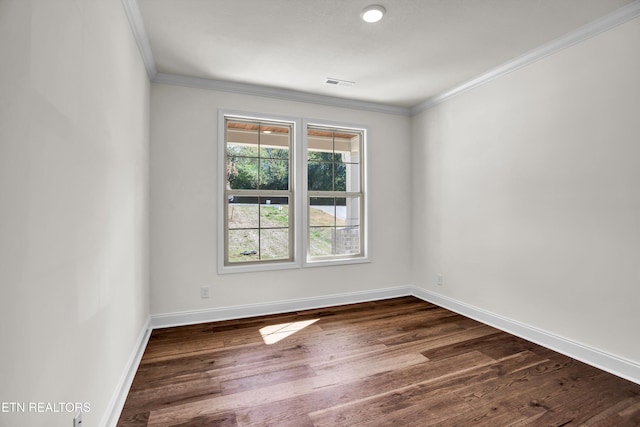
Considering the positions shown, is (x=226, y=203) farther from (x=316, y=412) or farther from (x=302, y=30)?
(x=316, y=412)

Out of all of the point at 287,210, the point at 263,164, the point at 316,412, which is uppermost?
the point at 263,164

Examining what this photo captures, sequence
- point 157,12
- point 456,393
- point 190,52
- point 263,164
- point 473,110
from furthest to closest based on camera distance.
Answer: point 263,164
point 473,110
point 190,52
point 157,12
point 456,393

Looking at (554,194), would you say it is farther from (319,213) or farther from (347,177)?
(319,213)

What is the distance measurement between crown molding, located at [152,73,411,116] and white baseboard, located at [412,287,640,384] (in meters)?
2.56

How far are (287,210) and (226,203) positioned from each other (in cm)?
72

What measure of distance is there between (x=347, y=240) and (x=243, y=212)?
1.42 meters

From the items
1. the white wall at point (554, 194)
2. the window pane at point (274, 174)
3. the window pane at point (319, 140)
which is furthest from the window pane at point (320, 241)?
the white wall at point (554, 194)

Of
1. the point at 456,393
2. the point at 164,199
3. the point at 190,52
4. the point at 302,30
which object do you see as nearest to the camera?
the point at 456,393

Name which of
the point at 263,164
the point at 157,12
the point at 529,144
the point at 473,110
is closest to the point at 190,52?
the point at 157,12

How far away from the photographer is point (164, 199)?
10.5ft

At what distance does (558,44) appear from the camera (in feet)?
8.49

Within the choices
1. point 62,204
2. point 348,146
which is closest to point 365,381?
point 62,204

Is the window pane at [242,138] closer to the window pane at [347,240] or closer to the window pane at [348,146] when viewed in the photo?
the window pane at [348,146]

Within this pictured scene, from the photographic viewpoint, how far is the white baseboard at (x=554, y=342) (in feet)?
7.31
